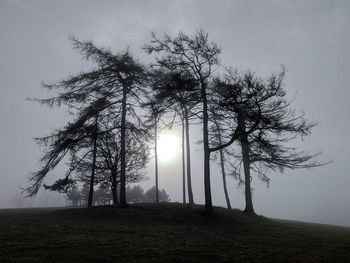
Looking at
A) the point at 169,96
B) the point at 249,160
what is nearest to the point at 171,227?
the point at 169,96

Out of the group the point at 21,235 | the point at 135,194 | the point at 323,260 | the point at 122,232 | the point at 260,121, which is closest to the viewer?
the point at 323,260

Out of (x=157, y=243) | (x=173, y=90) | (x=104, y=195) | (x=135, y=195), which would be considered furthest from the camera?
(x=135, y=195)

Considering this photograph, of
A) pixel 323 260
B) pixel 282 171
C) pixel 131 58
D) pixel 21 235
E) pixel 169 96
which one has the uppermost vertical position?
pixel 131 58

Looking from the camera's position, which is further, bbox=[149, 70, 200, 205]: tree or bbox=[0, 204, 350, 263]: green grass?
bbox=[149, 70, 200, 205]: tree

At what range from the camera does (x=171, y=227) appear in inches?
642

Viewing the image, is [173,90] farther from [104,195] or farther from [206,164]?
[104,195]

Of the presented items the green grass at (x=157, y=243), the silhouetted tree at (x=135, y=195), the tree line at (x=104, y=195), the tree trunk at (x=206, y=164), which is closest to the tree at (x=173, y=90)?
the tree trunk at (x=206, y=164)

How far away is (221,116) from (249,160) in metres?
10.1

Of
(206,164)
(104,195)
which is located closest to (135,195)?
(104,195)

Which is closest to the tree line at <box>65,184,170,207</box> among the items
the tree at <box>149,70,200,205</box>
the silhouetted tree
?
the silhouetted tree

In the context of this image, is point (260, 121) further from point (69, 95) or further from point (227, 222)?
point (69, 95)

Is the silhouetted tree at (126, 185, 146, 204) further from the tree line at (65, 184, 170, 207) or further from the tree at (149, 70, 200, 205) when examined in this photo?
the tree at (149, 70, 200, 205)

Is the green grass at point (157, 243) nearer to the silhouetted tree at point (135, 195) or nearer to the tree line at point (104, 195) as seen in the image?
the tree line at point (104, 195)

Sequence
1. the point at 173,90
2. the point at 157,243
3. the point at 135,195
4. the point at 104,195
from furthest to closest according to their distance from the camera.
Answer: the point at 135,195 → the point at 104,195 → the point at 173,90 → the point at 157,243
